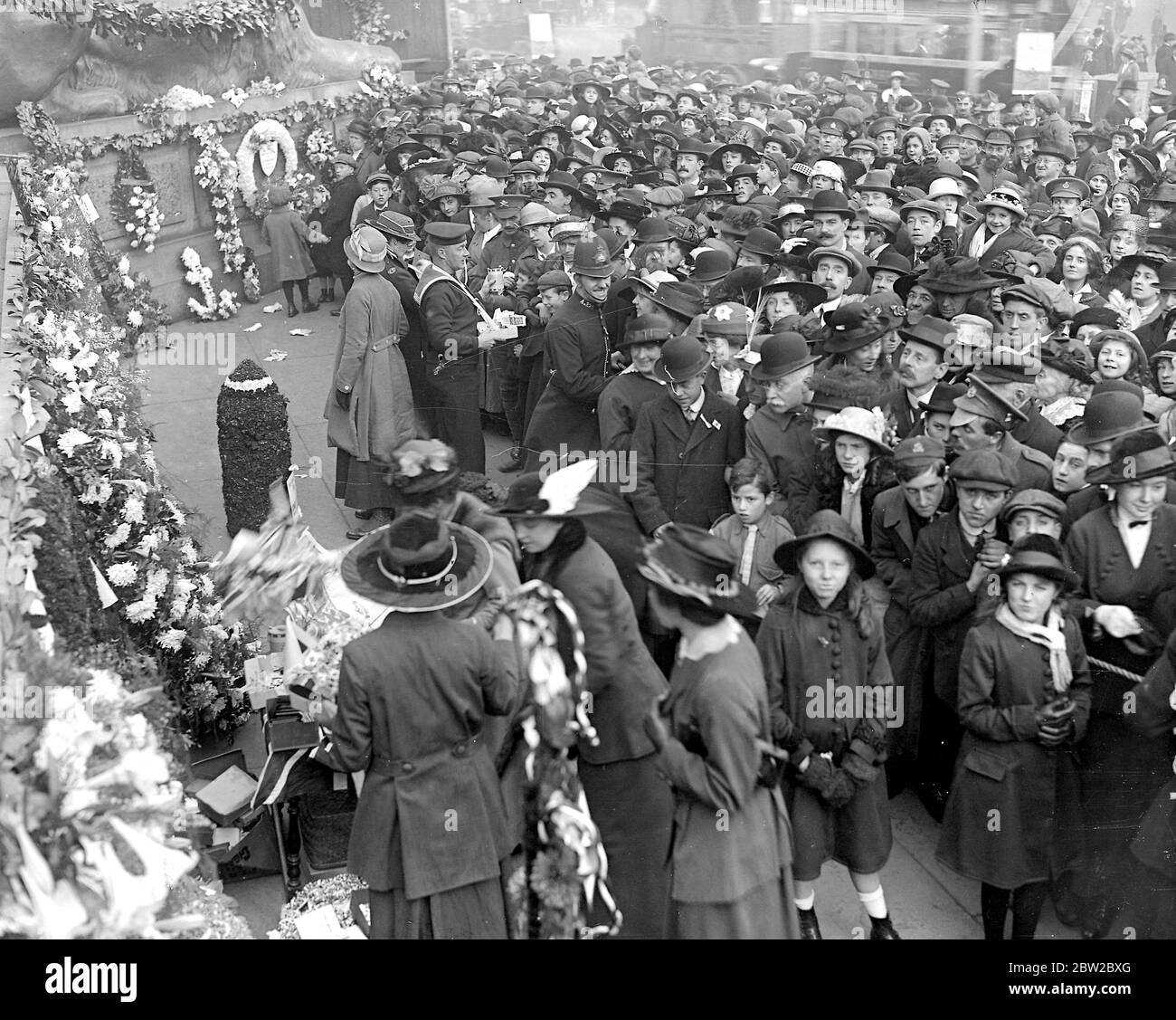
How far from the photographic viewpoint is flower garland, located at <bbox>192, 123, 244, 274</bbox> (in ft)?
47.2

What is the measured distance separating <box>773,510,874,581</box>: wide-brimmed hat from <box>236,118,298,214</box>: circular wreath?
11426 mm

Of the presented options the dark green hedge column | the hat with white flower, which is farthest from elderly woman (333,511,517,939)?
the dark green hedge column

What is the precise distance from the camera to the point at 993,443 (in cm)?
564

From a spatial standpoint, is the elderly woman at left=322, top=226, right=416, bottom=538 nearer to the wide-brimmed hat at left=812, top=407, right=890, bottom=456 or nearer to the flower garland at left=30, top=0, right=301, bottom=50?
the wide-brimmed hat at left=812, top=407, right=890, bottom=456

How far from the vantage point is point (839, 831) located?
473 cm

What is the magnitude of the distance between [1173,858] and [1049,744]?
0.53 m

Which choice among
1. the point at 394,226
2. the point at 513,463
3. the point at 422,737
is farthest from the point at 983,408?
the point at 513,463

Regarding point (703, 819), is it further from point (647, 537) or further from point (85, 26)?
point (85, 26)

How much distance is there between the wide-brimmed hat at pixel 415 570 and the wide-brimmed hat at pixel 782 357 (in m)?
2.37

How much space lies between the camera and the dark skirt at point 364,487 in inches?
350

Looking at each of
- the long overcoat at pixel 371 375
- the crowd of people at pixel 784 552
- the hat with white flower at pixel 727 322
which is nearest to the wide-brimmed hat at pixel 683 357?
the crowd of people at pixel 784 552

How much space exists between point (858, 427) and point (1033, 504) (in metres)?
0.98

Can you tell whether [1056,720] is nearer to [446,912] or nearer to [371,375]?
[446,912]

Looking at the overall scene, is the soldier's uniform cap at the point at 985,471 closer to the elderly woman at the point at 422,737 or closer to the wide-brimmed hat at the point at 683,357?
the wide-brimmed hat at the point at 683,357
